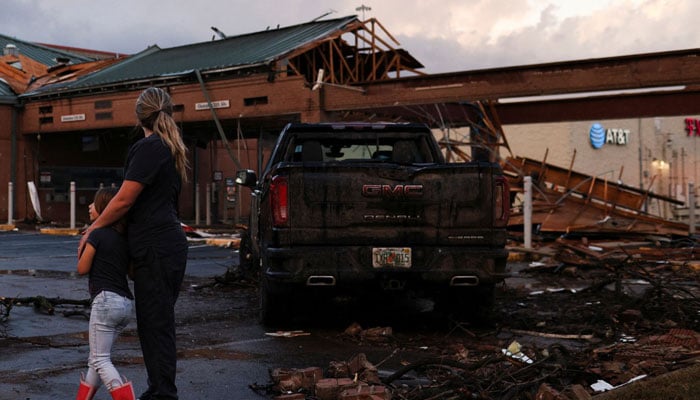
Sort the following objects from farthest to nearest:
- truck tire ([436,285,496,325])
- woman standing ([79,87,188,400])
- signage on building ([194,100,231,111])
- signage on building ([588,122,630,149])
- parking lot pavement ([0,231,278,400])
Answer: signage on building ([588,122,630,149]) → signage on building ([194,100,231,111]) → truck tire ([436,285,496,325]) → parking lot pavement ([0,231,278,400]) → woman standing ([79,87,188,400])

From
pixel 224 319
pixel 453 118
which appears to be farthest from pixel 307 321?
pixel 453 118

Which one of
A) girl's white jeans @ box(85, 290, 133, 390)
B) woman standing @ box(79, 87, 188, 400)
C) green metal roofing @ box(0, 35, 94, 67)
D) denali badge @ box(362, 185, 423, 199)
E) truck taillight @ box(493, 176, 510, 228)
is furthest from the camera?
green metal roofing @ box(0, 35, 94, 67)

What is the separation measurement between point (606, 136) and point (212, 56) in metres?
27.2

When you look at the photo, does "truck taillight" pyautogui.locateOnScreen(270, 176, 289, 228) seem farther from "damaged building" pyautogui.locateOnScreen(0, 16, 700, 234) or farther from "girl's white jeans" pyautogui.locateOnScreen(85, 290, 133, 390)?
"damaged building" pyautogui.locateOnScreen(0, 16, 700, 234)

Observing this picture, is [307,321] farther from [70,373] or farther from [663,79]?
[663,79]

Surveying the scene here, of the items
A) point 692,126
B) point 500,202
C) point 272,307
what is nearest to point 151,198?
point 272,307

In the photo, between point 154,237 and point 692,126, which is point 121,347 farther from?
point 692,126

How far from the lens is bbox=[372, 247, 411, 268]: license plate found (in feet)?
22.9

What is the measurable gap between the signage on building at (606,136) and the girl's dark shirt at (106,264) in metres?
44.7

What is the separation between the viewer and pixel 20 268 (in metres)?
13.8

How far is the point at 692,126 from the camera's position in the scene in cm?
5331

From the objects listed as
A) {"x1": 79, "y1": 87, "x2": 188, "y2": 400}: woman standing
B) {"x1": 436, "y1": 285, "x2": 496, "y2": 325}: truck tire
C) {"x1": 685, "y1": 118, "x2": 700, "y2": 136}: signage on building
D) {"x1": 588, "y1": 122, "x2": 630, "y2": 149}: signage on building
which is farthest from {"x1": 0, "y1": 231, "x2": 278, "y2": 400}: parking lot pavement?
{"x1": 685, "y1": 118, "x2": 700, "y2": 136}: signage on building

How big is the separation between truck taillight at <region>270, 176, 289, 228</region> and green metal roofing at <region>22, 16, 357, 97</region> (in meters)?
17.5

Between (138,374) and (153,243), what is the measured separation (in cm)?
175
